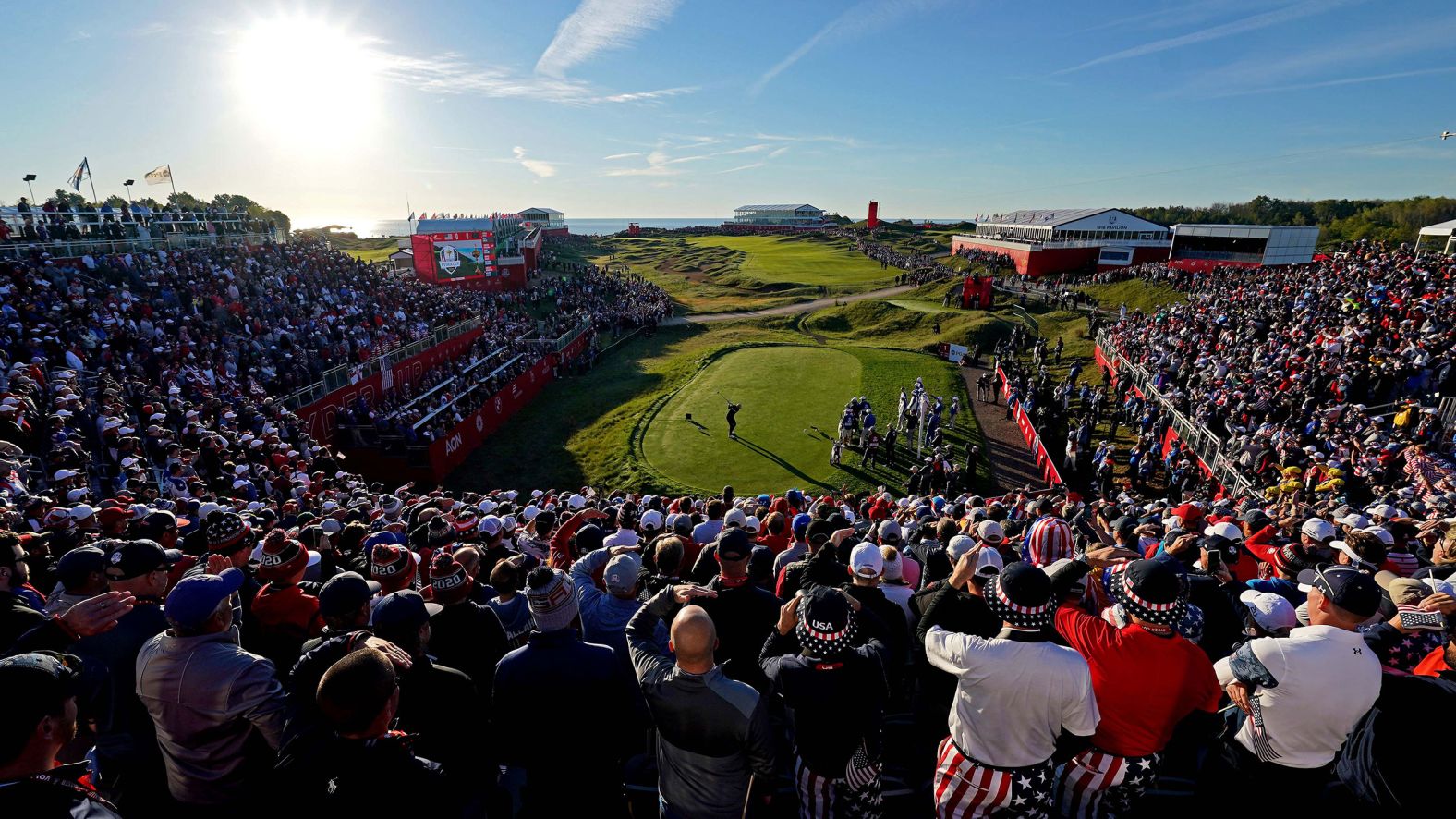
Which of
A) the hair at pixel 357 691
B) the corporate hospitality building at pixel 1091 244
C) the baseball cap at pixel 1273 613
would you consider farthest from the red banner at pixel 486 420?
the corporate hospitality building at pixel 1091 244

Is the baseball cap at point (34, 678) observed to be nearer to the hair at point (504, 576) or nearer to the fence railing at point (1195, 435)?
the hair at point (504, 576)

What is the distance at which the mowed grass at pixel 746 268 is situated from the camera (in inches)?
2354

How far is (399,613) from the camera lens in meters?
3.66

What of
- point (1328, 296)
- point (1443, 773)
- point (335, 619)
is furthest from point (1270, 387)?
point (335, 619)

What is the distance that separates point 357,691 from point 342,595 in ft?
5.06

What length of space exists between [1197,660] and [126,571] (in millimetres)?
6498

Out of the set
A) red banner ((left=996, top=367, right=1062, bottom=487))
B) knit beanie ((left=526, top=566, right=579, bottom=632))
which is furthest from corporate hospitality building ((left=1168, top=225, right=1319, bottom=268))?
knit beanie ((left=526, top=566, right=579, bottom=632))

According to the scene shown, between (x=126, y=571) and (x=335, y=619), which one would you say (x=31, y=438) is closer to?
(x=126, y=571)

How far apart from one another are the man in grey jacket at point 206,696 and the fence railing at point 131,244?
24.2 m

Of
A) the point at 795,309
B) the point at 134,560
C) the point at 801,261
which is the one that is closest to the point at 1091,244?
the point at 795,309

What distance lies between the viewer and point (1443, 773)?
3.25 metres

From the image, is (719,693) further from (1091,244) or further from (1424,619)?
(1091,244)

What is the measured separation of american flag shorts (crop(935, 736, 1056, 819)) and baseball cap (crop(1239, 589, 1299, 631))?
2423 mm

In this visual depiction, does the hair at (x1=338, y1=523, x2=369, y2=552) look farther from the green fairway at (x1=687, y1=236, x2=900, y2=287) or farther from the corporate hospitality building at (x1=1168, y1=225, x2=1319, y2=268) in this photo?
the corporate hospitality building at (x1=1168, y1=225, x2=1319, y2=268)
